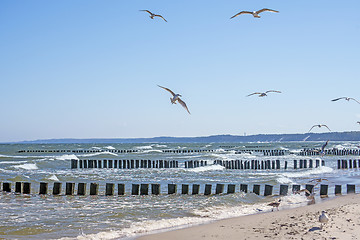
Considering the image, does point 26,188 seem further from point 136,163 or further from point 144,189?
point 136,163

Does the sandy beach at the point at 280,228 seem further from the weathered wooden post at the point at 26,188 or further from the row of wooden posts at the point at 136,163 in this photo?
the row of wooden posts at the point at 136,163

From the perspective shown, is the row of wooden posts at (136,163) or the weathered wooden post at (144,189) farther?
the row of wooden posts at (136,163)

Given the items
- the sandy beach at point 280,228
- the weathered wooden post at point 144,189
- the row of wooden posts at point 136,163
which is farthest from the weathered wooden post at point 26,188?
the row of wooden posts at point 136,163

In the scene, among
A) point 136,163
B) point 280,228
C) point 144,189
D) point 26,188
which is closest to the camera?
point 280,228

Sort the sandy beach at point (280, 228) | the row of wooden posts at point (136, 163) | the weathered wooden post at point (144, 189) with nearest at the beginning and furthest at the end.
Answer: the sandy beach at point (280, 228) → the weathered wooden post at point (144, 189) → the row of wooden posts at point (136, 163)

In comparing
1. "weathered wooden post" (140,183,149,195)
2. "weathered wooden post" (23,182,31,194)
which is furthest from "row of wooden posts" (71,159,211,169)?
"weathered wooden post" (23,182,31,194)

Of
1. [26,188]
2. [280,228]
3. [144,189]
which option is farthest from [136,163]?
[280,228]

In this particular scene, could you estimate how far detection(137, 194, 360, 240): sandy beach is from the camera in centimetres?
870

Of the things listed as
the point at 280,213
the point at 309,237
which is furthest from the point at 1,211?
the point at 309,237

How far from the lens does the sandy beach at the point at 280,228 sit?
8.70 meters

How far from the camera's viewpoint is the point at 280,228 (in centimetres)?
954

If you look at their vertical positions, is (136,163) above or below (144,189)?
below

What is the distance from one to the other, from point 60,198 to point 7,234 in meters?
5.81

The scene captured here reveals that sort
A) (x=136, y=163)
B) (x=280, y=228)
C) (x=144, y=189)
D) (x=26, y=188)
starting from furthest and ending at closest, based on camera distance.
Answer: (x=136, y=163) → (x=26, y=188) → (x=144, y=189) → (x=280, y=228)
